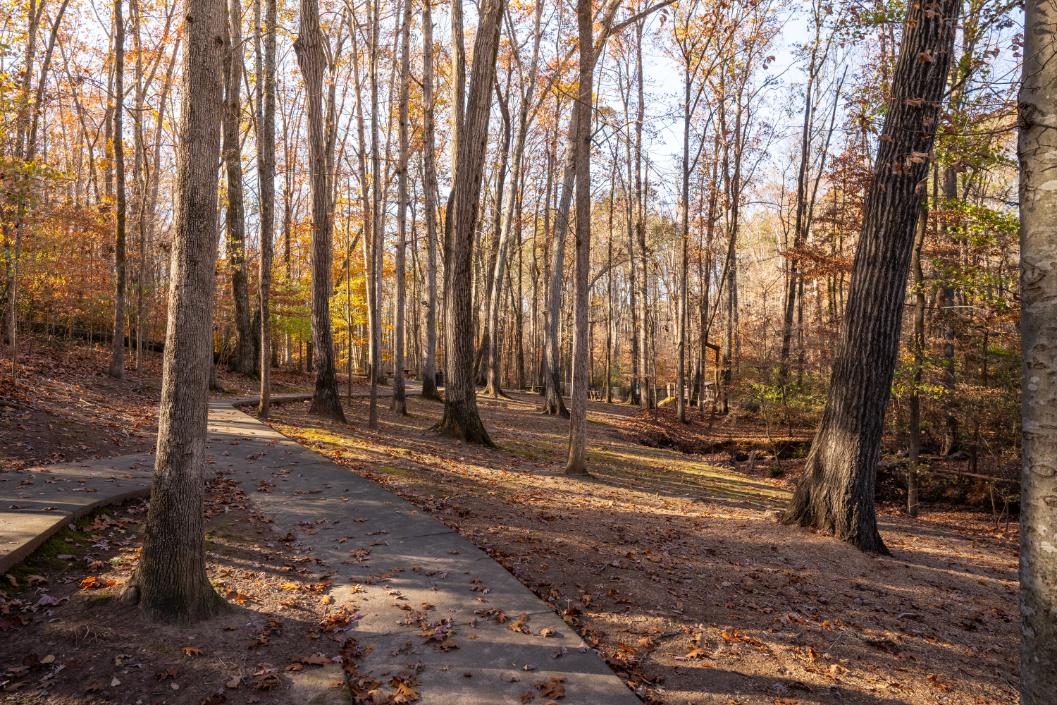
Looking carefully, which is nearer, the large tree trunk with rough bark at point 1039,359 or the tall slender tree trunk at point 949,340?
the large tree trunk with rough bark at point 1039,359

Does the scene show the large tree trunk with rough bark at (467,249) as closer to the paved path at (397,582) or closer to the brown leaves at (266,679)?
the paved path at (397,582)

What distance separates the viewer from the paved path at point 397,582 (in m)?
3.44

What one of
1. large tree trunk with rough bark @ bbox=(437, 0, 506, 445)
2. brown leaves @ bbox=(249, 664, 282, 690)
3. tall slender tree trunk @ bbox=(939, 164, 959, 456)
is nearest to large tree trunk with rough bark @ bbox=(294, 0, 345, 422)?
large tree trunk with rough bark @ bbox=(437, 0, 506, 445)

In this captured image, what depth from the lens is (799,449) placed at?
51.9 feet

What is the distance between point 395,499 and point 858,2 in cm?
837

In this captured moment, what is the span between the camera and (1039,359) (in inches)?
88.7

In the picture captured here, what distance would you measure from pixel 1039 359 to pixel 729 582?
3717mm

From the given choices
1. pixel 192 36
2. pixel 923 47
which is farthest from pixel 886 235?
pixel 192 36

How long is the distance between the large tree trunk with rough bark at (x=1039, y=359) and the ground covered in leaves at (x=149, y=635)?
3.39 metres

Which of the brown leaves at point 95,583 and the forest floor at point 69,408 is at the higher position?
the forest floor at point 69,408

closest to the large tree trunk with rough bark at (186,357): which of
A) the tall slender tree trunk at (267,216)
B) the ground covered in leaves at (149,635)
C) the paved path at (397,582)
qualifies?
the ground covered in leaves at (149,635)

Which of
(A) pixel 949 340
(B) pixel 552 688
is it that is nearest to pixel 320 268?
(B) pixel 552 688

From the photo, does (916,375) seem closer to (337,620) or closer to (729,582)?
(729,582)

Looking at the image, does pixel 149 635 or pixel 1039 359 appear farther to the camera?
pixel 149 635
